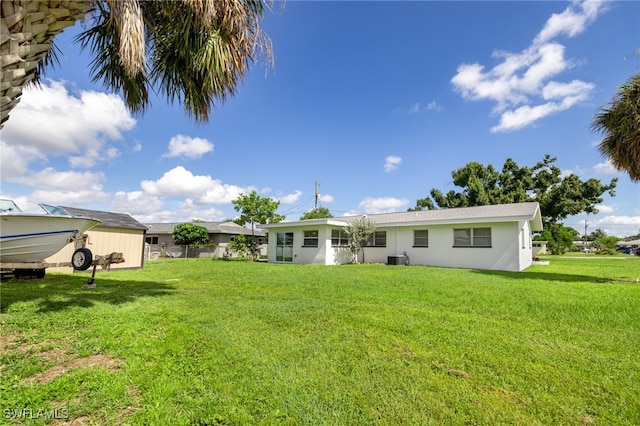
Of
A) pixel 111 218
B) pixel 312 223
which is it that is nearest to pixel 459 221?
pixel 312 223

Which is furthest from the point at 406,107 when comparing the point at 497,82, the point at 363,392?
the point at 363,392

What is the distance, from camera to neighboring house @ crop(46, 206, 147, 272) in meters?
11.9

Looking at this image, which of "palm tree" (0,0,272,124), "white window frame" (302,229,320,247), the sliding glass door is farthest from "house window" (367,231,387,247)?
"palm tree" (0,0,272,124)

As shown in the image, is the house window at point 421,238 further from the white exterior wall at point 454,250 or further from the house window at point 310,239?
the house window at point 310,239

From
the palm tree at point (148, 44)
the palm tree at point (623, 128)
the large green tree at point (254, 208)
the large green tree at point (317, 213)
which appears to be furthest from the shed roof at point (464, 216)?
the large green tree at point (317, 213)

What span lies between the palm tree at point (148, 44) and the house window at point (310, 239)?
13.2 metres

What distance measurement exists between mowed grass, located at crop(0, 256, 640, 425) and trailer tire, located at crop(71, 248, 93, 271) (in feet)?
2.14

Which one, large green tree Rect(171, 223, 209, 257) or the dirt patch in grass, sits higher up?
large green tree Rect(171, 223, 209, 257)

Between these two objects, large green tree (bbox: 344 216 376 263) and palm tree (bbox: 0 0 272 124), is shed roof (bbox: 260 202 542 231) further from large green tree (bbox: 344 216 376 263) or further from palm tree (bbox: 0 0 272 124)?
palm tree (bbox: 0 0 272 124)

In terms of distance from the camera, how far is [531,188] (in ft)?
103

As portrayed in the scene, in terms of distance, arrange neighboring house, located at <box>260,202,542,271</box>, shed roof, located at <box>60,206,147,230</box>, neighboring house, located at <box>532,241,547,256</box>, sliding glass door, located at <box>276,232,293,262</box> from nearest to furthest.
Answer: shed roof, located at <box>60,206,147,230</box> → neighboring house, located at <box>260,202,542,271</box> → sliding glass door, located at <box>276,232,293,262</box> → neighboring house, located at <box>532,241,547,256</box>

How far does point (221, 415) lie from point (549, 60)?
13442 millimetres

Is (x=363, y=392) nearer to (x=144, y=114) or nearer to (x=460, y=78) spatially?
(x=144, y=114)

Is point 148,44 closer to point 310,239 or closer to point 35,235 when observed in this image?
point 35,235
